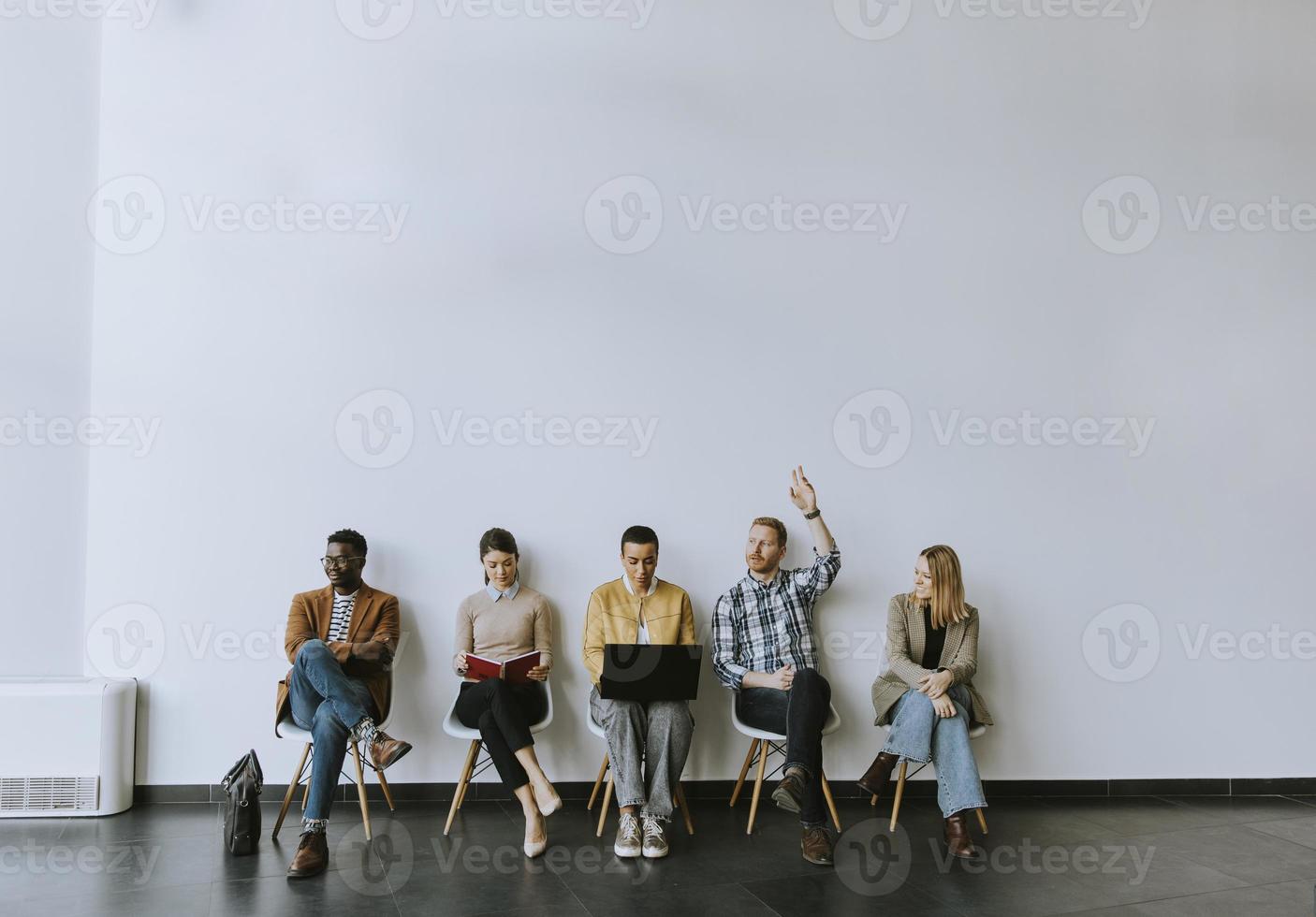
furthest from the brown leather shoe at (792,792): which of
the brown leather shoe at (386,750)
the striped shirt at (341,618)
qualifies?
the striped shirt at (341,618)

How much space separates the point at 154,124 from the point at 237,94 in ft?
1.34

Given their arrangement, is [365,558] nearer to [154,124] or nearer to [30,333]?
[30,333]

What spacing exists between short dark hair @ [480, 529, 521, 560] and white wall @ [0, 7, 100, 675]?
1931 mm

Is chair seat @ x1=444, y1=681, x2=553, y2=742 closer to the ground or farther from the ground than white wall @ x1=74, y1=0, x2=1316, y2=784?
closer to the ground

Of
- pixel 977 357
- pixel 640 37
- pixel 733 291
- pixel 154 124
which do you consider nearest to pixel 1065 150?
pixel 977 357

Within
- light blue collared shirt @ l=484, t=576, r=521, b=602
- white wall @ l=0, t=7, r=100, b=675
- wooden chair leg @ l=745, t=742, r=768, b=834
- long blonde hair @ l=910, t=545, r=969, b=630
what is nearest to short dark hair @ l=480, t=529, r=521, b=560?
light blue collared shirt @ l=484, t=576, r=521, b=602

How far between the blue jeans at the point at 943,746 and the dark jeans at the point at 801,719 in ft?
1.11

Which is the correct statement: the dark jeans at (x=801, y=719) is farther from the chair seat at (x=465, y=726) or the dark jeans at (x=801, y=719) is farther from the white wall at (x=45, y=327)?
the white wall at (x=45, y=327)

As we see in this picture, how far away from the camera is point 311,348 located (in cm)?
449

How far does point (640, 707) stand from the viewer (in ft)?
12.9

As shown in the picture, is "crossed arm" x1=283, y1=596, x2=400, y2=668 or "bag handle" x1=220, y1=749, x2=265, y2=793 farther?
"crossed arm" x1=283, y1=596, x2=400, y2=668

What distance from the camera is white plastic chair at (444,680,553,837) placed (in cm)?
397

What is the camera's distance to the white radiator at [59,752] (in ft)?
13.3

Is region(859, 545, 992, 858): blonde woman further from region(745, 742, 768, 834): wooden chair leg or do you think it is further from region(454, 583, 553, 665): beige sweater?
region(454, 583, 553, 665): beige sweater
